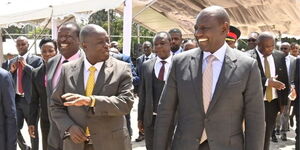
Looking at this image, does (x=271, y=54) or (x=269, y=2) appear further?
(x=269, y=2)

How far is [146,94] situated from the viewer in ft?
17.2

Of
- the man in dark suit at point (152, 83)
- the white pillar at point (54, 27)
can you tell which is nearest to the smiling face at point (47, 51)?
the man in dark suit at point (152, 83)

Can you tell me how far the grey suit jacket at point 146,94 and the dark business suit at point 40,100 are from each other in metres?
1.31

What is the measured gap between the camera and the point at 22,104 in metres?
6.41

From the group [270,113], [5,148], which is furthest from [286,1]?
[5,148]

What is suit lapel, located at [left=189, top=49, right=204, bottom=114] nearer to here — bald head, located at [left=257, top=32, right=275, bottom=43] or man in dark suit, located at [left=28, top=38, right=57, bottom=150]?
man in dark suit, located at [left=28, top=38, right=57, bottom=150]

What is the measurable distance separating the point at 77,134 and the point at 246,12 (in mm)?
7466

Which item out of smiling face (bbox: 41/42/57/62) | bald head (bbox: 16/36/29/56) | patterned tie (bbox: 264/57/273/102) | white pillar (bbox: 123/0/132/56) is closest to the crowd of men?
smiling face (bbox: 41/42/57/62)

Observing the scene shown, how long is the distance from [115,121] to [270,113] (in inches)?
131

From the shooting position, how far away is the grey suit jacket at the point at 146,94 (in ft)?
17.0

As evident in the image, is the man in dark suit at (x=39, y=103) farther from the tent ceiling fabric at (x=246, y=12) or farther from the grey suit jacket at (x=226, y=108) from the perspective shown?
the tent ceiling fabric at (x=246, y=12)

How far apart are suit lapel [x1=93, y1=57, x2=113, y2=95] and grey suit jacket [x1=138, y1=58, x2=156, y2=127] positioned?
1.86m

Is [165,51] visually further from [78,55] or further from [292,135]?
[292,135]

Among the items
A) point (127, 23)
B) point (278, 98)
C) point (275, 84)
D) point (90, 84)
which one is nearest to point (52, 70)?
point (90, 84)
